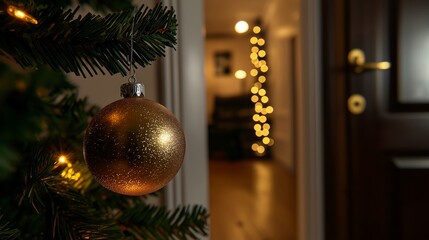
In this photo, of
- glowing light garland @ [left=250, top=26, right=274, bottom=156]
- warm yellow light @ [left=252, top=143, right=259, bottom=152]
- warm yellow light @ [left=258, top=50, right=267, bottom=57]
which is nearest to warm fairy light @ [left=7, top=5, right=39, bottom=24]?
glowing light garland @ [left=250, top=26, right=274, bottom=156]

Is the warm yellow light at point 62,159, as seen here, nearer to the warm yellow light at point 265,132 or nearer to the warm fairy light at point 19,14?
the warm fairy light at point 19,14

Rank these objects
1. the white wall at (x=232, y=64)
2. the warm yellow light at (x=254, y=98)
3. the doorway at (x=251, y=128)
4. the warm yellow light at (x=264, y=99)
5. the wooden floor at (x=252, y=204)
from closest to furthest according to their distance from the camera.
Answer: the wooden floor at (x=252, y=204) → the doorway at (x=251, y=128) → the warm yellow light at (x=264, y=99) → the warm yellow light at (x=254, y=98) → the white wall at (x=232, y=64)

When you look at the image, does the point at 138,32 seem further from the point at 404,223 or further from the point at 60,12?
the point at 404,223

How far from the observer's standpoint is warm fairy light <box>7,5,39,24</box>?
32 centimetres

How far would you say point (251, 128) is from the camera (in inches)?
237

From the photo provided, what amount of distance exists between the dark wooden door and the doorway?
3.04 ft

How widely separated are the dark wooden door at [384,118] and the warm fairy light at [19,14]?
1.04m

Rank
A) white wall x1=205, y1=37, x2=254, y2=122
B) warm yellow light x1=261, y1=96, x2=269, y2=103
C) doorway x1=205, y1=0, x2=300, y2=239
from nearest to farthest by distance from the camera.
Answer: doorway x1=205, y1=0, x2=300, y2=239, warm yellow light x1=261, y1=96, x2=269, y2=103, white wall x1=205, y1=37, x2=254, y2=122

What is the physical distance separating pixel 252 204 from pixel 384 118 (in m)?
1.83

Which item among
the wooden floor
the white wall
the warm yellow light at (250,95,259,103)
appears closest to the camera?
the wooden floor

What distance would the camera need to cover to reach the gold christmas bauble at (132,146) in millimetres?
377

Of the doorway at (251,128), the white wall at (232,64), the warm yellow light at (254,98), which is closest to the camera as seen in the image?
the doorway at (251,128)

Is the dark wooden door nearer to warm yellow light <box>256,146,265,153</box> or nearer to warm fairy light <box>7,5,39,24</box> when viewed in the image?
warm fairy light <box>7,5,39,24</box>

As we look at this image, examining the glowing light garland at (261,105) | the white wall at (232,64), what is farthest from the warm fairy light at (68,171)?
the white wall at (232,64)
